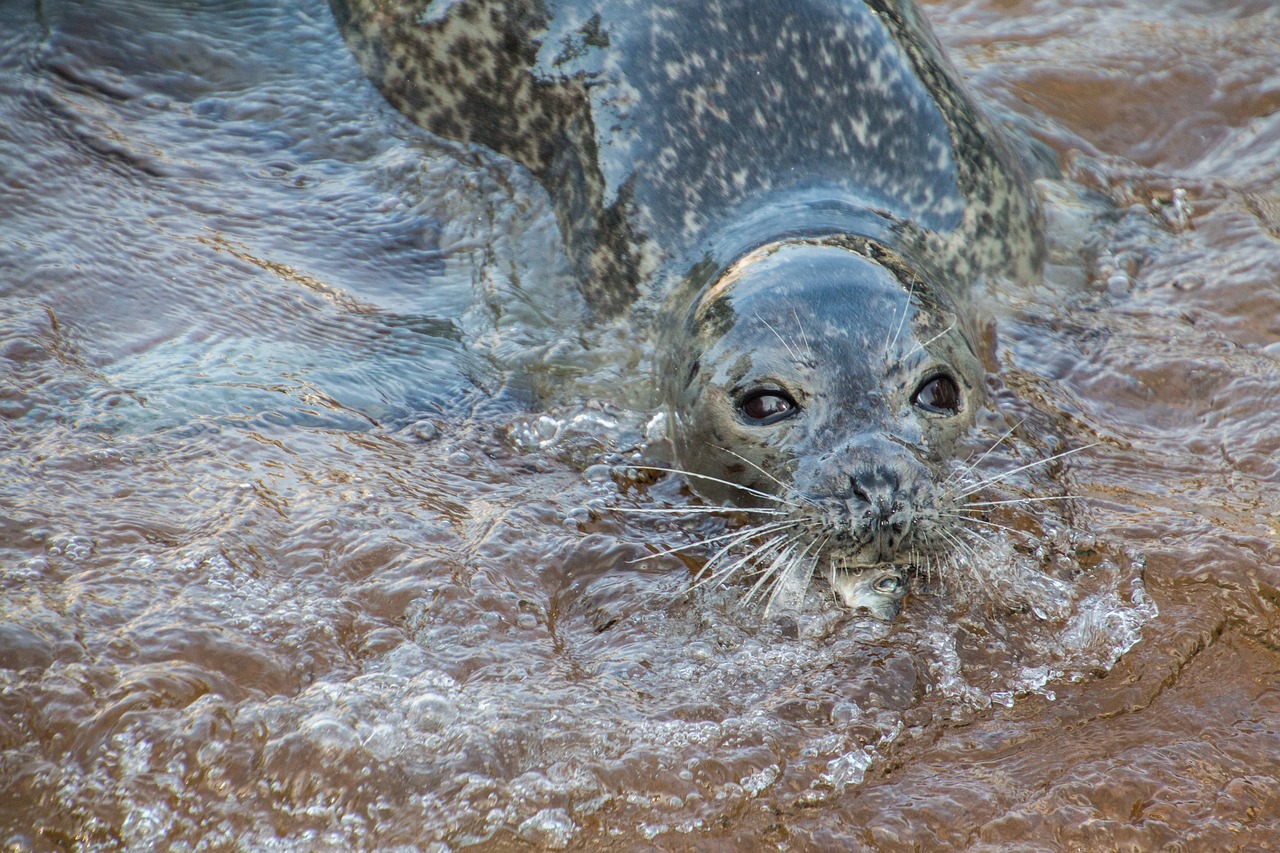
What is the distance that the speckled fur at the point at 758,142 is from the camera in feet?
15.1

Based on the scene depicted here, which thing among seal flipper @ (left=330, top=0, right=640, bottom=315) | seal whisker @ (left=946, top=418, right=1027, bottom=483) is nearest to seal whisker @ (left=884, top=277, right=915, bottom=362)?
seal whisker @ (left=946, top=418, right=1027, bottom=483)

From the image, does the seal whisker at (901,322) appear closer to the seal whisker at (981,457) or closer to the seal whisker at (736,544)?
the seal whisker at (981,457)

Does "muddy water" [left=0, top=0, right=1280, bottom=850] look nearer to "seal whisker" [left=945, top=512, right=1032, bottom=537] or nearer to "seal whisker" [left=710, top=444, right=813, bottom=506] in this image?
"seal whisker" [left=945, top=512, right=1032, bottom=537]

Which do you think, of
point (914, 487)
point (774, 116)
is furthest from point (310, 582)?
A: point (774, 116)

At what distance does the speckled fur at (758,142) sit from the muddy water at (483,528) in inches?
11.2

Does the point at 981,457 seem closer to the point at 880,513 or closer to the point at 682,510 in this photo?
the point at 880,513

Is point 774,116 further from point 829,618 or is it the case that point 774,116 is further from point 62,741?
point 62,741

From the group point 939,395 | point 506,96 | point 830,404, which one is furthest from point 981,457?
point 506,96

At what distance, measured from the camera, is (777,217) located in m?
4.47

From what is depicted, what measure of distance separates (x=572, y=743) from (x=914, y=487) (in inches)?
44.5

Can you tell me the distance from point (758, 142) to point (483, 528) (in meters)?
1.88

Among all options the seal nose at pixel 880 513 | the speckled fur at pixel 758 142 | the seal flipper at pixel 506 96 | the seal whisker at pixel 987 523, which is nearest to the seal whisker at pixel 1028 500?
the seal whisker at pixel 987 523

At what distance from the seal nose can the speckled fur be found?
1.25 metres

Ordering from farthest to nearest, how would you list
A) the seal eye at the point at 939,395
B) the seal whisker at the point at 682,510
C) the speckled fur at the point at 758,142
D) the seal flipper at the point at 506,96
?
1. the seal flipper at the point at 506,96
2. the speckled fur at the point at 758,142
3. the seal eye at the point at 939,395
4. the seal whisker at the point at 682,510
